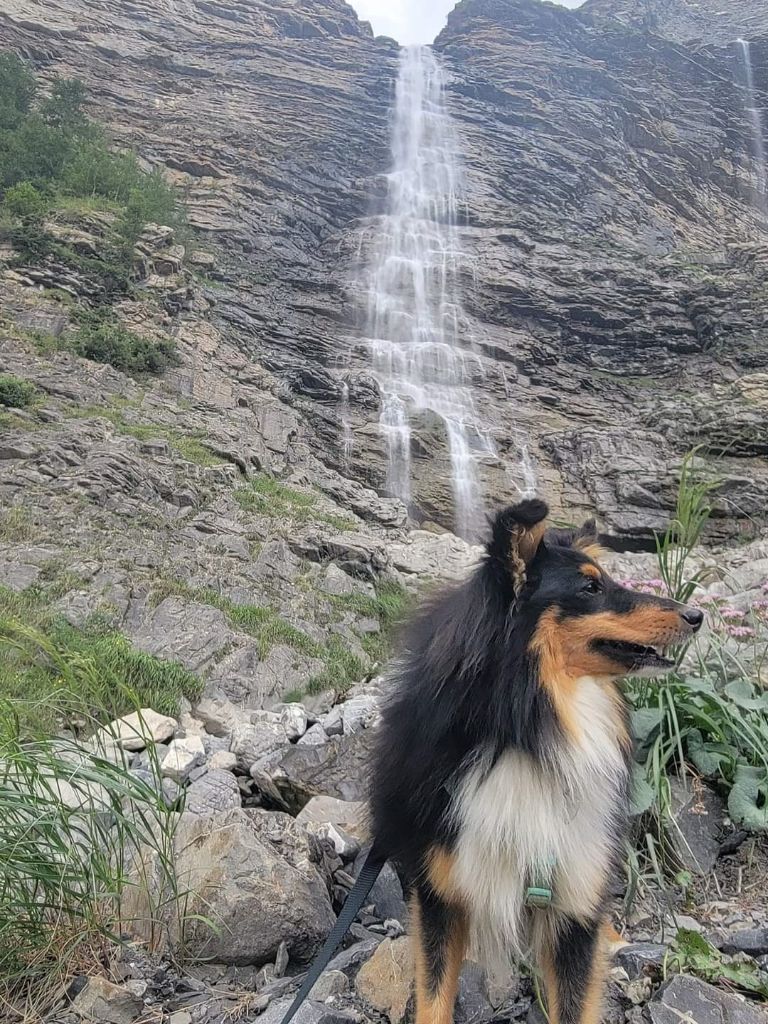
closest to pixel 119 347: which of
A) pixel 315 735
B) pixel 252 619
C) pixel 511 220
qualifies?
pixel 252 619

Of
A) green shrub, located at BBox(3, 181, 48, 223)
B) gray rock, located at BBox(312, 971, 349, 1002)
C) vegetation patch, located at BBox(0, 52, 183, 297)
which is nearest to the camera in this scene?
gray rock, located at BBox(312, 971, 349, 1002)

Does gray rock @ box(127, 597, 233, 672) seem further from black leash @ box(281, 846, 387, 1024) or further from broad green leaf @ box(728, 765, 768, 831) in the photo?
broad green leaf @ box(728, 765, 768, 831)

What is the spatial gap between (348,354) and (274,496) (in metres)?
10.1

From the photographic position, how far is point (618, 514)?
781 inches

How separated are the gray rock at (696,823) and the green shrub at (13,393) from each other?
1460 cm

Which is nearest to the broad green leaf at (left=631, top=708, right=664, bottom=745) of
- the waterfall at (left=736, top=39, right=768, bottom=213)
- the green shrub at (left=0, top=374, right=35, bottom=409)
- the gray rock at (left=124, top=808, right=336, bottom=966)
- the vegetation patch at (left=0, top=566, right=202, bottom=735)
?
the gray rock at (left=124, top=808, right=336, bottom=966)

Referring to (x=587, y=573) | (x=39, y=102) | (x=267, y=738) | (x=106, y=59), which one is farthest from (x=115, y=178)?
(x=587, y=573)

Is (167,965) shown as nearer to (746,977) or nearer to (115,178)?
(746,977)

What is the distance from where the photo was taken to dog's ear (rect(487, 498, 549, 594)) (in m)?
1.59

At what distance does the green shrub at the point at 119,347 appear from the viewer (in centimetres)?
1641

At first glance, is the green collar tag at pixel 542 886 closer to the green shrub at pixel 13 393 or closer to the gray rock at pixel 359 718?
the gray rock at pixel 359 718

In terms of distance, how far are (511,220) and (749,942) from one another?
32510 millimetres

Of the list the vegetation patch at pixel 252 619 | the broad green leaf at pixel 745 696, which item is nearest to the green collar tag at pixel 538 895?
the broad green leaf at pixel 745 696

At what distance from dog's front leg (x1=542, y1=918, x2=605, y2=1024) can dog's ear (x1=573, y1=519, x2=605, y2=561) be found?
1.11 meters
